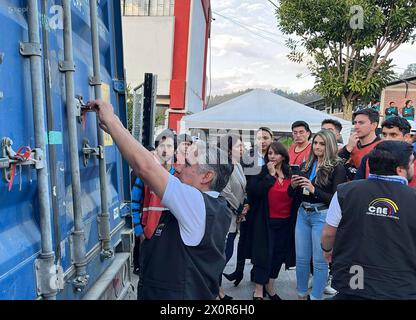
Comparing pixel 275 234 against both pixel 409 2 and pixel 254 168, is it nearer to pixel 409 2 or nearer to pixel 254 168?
pixel 254 168

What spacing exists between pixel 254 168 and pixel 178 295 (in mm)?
2700

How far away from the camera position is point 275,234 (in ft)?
13.1

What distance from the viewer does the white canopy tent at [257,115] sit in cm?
650

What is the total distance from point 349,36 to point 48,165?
12.8 metres

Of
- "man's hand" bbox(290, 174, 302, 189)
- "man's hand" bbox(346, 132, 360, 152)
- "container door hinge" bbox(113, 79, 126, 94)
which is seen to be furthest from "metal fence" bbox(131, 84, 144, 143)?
"man's hand" bbox(346, 132, 360, 152)

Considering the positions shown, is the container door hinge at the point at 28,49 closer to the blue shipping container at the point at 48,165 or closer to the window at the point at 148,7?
the blue shipping container at the point at 48,165

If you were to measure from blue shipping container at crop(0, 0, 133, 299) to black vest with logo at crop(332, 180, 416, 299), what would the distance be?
4.64 feet

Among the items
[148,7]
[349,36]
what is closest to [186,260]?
[349,36]

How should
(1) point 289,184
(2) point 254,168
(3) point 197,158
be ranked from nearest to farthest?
(3) point 197,158, (1) point 289,184, (2) point 254,168

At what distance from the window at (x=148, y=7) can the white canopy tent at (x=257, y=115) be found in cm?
1308

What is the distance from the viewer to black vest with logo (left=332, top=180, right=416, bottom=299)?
6.66 ft

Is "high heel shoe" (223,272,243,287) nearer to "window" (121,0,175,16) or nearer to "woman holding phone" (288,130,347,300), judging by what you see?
"woman holding phone" (288,130,347,300)

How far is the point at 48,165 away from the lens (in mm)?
1641

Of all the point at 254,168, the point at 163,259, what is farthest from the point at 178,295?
the point at 254,168
